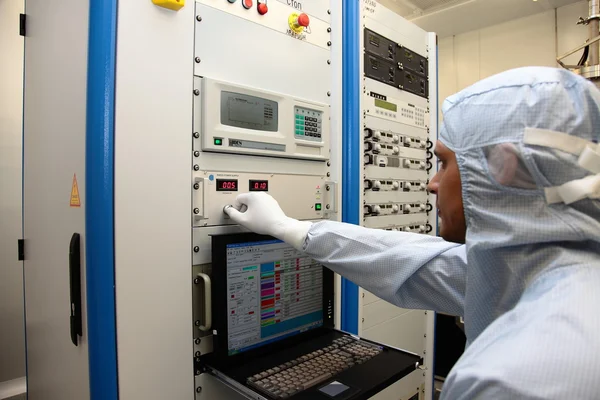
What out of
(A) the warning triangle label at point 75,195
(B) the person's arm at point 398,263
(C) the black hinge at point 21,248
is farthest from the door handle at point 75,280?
(C) the black hinge at point 21,248

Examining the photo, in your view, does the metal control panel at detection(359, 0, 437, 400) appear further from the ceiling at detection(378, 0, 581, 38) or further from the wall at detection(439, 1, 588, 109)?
the wall at detection(439, 1, 588, 109)

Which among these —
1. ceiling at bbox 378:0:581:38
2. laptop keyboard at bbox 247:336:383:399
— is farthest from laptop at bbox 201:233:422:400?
ceiling at bbox 378:0:581:38

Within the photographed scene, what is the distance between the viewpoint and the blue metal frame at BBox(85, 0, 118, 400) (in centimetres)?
112

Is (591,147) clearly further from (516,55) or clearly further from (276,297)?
(516,55)

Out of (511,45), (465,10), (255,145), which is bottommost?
(255,145)

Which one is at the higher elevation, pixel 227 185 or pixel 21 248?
pixel 227 185

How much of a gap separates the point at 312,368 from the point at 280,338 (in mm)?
237

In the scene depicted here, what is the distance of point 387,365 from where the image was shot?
1.31 meters

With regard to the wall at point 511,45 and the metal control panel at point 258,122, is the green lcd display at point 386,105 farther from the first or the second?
the wall at point 511,45

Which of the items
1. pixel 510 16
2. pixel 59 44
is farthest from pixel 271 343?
pixel 510 16

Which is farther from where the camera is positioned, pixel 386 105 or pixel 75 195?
pixel 386 105

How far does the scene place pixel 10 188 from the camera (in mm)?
2816

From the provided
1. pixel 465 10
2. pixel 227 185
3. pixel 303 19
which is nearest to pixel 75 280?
pixel 227 185

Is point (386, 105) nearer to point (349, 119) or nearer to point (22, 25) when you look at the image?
point (349, 119)
